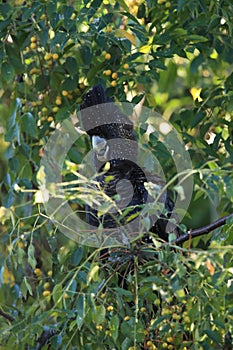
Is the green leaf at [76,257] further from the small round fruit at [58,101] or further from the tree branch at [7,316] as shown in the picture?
the small round fruit at [58,101]

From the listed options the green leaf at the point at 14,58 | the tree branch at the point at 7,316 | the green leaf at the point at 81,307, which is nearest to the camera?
the green leaf at the point at 81,307

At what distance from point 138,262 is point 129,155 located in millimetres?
388

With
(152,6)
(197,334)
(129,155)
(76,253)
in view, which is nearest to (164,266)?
(197,334)

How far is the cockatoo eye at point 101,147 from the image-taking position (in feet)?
5.64

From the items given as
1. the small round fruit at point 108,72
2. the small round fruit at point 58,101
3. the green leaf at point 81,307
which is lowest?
the green leaf at point 81,307

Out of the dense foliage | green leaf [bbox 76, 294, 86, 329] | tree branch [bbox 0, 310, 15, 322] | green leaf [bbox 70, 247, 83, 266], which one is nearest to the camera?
green leaf [bbox 76, 294, 86, 329]

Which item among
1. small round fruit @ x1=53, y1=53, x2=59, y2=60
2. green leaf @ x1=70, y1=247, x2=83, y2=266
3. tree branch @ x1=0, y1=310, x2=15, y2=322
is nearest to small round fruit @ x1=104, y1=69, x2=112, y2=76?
small round fruit @ x1=53, y1=53, x2=59, y2=60

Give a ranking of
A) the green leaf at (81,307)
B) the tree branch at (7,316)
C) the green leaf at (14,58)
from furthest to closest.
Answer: the green leaf at (14,58), the tree branch at (7,316), the green leaf at (81,307)

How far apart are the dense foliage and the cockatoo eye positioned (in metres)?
0.06

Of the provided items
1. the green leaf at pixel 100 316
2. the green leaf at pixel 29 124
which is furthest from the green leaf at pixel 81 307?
the green leaf at pixel 29 124

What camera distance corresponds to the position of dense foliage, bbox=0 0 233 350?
139 centimetres

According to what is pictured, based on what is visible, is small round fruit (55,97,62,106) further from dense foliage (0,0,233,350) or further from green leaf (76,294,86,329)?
green leaf (76,294,86,329)

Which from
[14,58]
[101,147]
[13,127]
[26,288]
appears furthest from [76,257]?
[14,58]

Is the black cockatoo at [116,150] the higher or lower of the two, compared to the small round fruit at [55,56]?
lower
